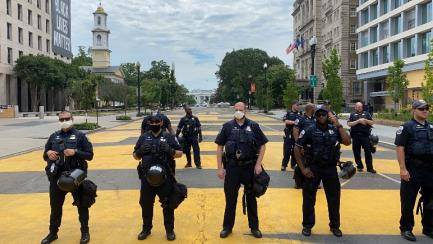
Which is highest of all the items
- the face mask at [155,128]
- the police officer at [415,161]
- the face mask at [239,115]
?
the face mask at [239,115]

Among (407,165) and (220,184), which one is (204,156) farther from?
(407,165)

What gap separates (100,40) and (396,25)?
273 ft

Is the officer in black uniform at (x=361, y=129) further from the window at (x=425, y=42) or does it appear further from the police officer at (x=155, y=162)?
the window at (x=425, y=42)

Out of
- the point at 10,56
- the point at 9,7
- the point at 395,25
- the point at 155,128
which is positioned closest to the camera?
the point at 155,128

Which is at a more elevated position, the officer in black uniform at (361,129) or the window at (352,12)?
the window at (352,12)

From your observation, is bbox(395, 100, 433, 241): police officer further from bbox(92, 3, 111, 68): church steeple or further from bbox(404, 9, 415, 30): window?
bbox(92, 3, 111, 68): church steeple

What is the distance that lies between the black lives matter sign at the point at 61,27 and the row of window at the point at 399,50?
150 ft

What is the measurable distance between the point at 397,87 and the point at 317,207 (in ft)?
98.0

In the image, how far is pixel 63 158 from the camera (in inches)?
250

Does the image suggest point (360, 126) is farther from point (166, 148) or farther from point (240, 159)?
point (166, 148)

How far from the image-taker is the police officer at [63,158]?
20.7ft

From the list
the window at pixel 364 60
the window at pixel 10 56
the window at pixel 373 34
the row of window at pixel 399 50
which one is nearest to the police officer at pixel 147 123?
the row of window at pixel 399 50

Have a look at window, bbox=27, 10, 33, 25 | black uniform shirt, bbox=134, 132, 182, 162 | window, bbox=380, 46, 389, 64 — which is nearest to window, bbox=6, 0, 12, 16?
window, bbox=27, 10, 33, 25

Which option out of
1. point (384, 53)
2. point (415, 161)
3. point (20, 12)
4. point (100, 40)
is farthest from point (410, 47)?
point (100, 40)
